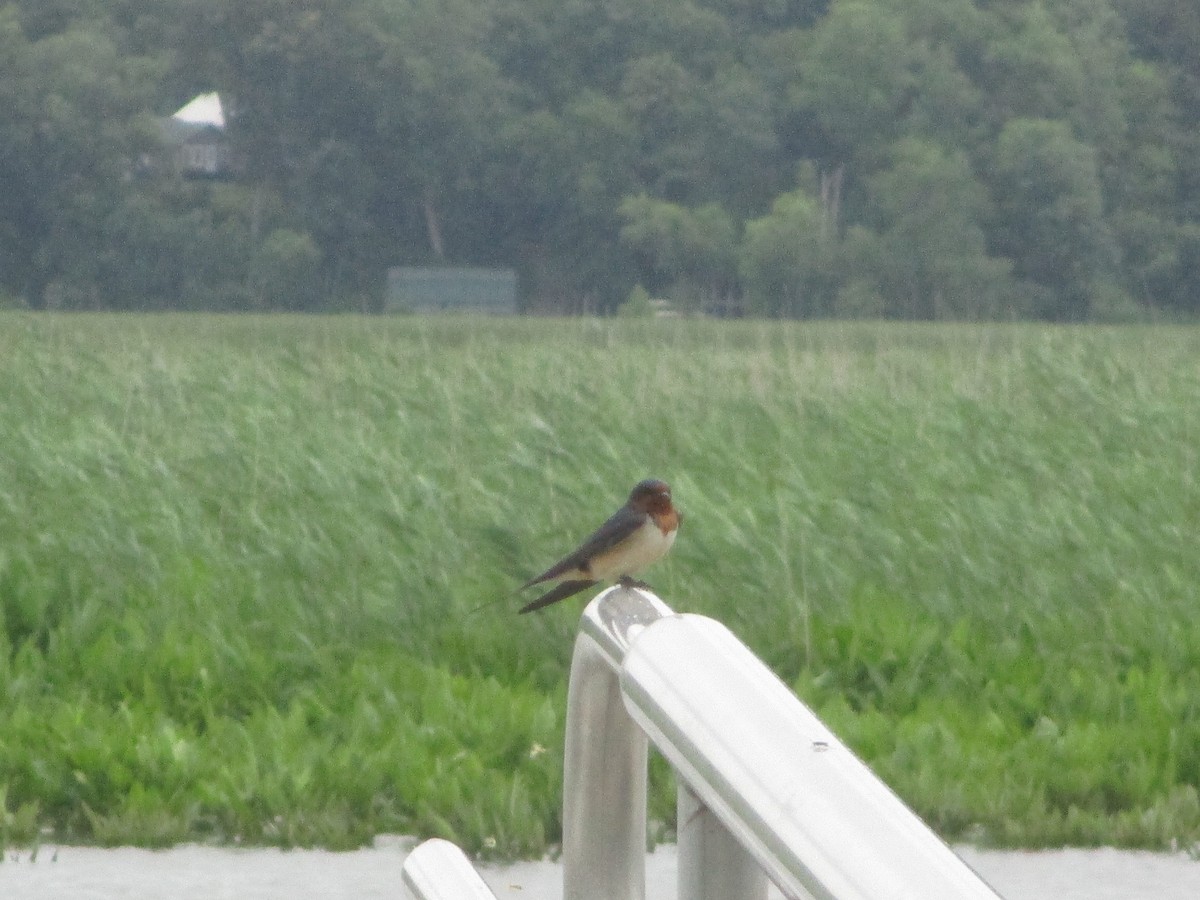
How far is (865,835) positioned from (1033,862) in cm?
327

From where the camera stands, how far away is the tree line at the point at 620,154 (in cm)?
6094

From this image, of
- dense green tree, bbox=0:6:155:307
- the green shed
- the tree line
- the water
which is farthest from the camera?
the green shed

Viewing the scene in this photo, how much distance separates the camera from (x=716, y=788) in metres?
0.89

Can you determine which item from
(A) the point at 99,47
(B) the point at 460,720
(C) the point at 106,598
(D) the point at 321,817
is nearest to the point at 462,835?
(D) the point at 321,817

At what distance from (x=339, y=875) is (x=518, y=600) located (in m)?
1.84

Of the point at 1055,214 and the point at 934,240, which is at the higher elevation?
the point at 1055,214

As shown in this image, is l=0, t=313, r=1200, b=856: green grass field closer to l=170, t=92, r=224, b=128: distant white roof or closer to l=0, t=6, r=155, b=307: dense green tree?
l=0, t=6, r=155, b=307: dense green tree

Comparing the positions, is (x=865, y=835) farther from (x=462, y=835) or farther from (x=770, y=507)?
(x=770, y=507)

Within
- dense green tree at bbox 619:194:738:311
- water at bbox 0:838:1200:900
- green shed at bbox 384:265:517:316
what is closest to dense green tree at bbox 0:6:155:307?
green shed at bbox 384:265:517:316

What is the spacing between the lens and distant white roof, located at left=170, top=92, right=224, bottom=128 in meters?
78.0

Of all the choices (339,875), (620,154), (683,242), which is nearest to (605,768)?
(339,875)

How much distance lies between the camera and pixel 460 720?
4.59 meters

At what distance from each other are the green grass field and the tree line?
5144 centimetres

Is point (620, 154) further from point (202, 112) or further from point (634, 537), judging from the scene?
point (634, 537)
